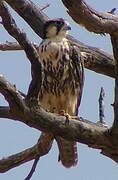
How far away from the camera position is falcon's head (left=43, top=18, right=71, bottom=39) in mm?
6613

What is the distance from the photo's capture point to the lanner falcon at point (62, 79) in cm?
614

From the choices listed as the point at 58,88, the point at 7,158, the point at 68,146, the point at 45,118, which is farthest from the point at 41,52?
the point at 45,118

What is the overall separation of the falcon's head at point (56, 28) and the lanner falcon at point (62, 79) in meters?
0.13

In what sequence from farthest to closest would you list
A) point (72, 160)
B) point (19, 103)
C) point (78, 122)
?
1. point (72, 160)
2. point (78, 122)
3. point (19, 103)

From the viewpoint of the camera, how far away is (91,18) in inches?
153

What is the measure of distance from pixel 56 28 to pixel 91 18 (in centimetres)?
285

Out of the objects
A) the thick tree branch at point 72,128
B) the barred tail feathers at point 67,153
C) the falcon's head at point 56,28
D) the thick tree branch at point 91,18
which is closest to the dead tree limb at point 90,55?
the falcon's head at point 56,28

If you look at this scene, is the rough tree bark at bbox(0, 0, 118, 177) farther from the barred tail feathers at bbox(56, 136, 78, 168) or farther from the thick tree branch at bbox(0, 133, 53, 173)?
the barred tail feathers at bbox(56, 136, 78, 168)

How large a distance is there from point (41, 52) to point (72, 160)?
127 cm

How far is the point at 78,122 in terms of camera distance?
14.4ft

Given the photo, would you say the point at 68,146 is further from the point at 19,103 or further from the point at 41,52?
the point at 19,103

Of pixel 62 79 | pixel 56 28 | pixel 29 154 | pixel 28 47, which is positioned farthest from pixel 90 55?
pixel 28 47

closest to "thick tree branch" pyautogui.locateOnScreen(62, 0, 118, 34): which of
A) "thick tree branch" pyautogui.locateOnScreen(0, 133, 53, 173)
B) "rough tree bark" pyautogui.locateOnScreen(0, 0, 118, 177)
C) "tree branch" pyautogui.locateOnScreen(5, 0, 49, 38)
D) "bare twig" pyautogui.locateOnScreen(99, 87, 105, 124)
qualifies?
"rough tree bark" pyautogui.locateOnScreen(0, 0, 118, 177)

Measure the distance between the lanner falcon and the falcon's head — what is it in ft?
0.42
